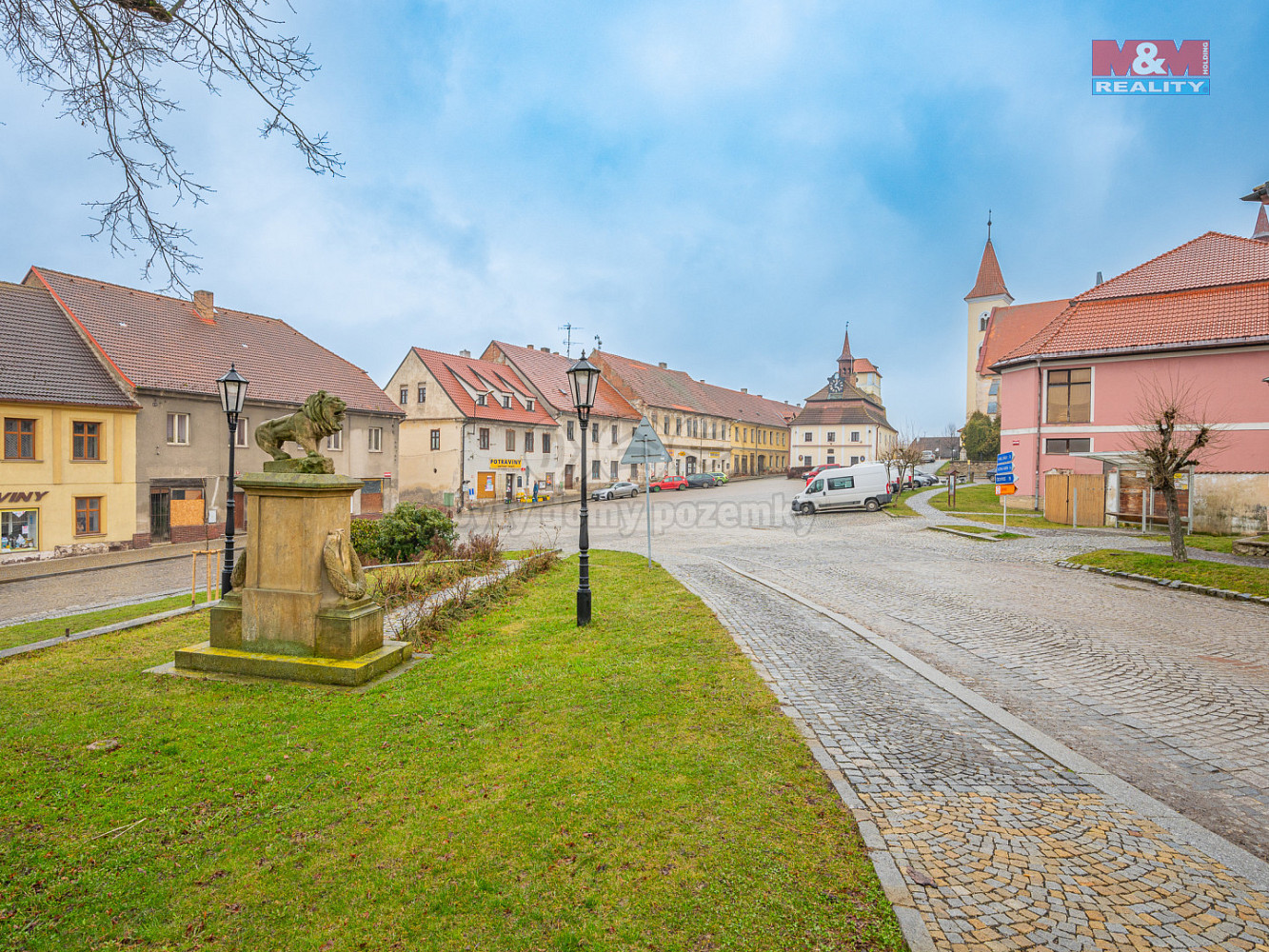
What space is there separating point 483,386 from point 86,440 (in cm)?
2162

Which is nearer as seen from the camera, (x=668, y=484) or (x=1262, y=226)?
(x=1262, y=226)

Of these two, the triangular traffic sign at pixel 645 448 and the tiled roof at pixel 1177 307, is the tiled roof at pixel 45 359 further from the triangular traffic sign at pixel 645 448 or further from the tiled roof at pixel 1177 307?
the tiled roof at pixel 1177 307

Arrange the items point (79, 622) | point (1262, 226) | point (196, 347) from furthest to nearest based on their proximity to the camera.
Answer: point (1262, 226) < point (196, 347) < point (79, 622)

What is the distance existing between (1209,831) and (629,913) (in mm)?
3595

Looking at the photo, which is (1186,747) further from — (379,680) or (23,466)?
(23,466)

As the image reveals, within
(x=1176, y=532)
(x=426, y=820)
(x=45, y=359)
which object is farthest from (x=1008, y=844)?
(x=45, y=359)

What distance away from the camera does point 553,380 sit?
49750mm

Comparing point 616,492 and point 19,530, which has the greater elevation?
point 616,492

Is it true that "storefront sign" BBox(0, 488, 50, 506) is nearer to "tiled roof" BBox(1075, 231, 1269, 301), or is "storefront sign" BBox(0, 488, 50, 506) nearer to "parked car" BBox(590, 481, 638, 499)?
"parked car" BBox(590, 481, 638, 499)

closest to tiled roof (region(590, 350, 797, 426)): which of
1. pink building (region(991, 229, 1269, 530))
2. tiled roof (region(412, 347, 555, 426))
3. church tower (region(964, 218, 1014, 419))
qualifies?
tiled roof (region(412, 347, 555, 426))

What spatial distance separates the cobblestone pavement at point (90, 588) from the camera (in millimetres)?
13305

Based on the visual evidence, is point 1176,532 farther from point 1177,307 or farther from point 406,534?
Answer: point 406,534

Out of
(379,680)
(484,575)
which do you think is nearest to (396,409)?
(484,575)

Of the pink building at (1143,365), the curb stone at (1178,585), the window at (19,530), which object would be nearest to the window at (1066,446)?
the pink building at (1143,365)
